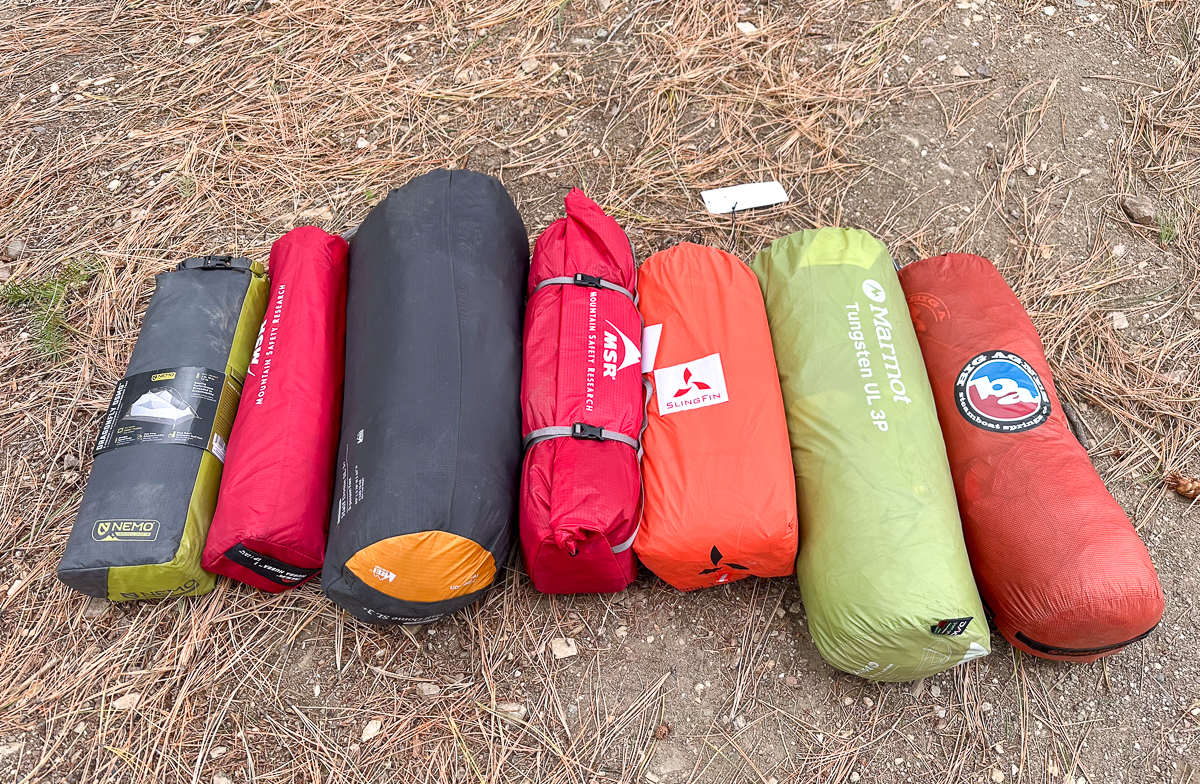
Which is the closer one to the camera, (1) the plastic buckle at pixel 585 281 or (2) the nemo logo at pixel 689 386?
(2) the nemo logo at pixel 689 386

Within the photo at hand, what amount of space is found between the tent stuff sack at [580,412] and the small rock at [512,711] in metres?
0.35

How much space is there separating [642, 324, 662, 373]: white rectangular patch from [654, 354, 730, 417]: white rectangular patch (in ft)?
0.17

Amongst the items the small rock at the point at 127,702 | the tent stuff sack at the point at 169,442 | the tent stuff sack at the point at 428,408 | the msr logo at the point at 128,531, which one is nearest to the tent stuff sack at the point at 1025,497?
the tent stuff sack at the point at 428,408

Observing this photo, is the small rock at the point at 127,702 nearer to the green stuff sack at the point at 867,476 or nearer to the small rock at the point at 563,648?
the small rock at the point at 563,648

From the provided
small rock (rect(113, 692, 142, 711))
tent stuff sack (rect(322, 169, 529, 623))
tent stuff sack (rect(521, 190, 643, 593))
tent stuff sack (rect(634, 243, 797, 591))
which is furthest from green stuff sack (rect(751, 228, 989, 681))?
small rock (rect(113, 692, 142, 711))

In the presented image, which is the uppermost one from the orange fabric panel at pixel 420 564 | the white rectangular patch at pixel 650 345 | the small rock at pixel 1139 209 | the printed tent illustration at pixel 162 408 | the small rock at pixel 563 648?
the printed tent illustration at pixel 162 408

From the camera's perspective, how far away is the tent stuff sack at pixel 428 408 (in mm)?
2096

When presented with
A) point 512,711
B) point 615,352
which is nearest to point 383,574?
point 512,711

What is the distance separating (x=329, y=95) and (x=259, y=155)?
0.44m

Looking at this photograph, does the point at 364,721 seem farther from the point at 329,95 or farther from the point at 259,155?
the point at 329,95

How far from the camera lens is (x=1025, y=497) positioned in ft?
7.25

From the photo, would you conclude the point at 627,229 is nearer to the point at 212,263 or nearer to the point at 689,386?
the point at 689,386

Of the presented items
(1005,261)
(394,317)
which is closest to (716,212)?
(1005,261)

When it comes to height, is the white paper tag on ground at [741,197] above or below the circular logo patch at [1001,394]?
above
